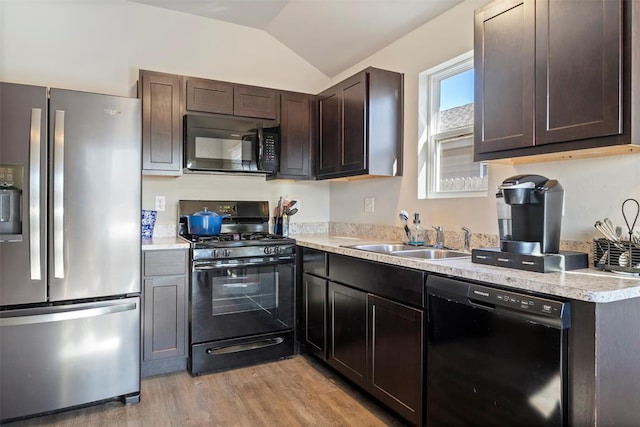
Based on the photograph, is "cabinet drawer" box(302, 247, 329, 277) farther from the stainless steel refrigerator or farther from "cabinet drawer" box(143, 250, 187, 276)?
the stainless steel refrigerator

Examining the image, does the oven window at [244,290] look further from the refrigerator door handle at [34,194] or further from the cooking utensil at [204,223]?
the refrigerator door handle at [34,194]

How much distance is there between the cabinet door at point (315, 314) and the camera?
9.11ft

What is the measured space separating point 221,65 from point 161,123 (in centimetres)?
88

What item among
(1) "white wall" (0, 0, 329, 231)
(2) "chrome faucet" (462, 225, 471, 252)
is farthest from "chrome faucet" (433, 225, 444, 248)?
(1) "white wall" (0, 0, 329, 231)

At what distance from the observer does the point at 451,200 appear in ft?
8.52

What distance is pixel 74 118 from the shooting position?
2225mm

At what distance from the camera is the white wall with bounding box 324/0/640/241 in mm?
1775

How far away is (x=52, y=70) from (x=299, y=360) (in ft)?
9.23

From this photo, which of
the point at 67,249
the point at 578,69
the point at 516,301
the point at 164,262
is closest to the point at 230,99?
the point at 164,262

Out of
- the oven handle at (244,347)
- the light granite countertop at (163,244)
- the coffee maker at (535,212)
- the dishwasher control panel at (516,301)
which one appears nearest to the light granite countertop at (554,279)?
the dishwasher control panel at (516,301)

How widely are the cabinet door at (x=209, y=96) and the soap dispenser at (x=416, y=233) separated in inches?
65.0

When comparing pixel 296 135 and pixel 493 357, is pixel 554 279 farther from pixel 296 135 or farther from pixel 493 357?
pixel 296 135

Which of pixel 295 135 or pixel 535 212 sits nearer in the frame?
pixel 535 212

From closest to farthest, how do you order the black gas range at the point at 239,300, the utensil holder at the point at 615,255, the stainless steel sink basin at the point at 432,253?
the utensil holder at the point at 615,255 → the stainless steel sink basin at the point at 432,253 → the black gas range at the point at 239,300
